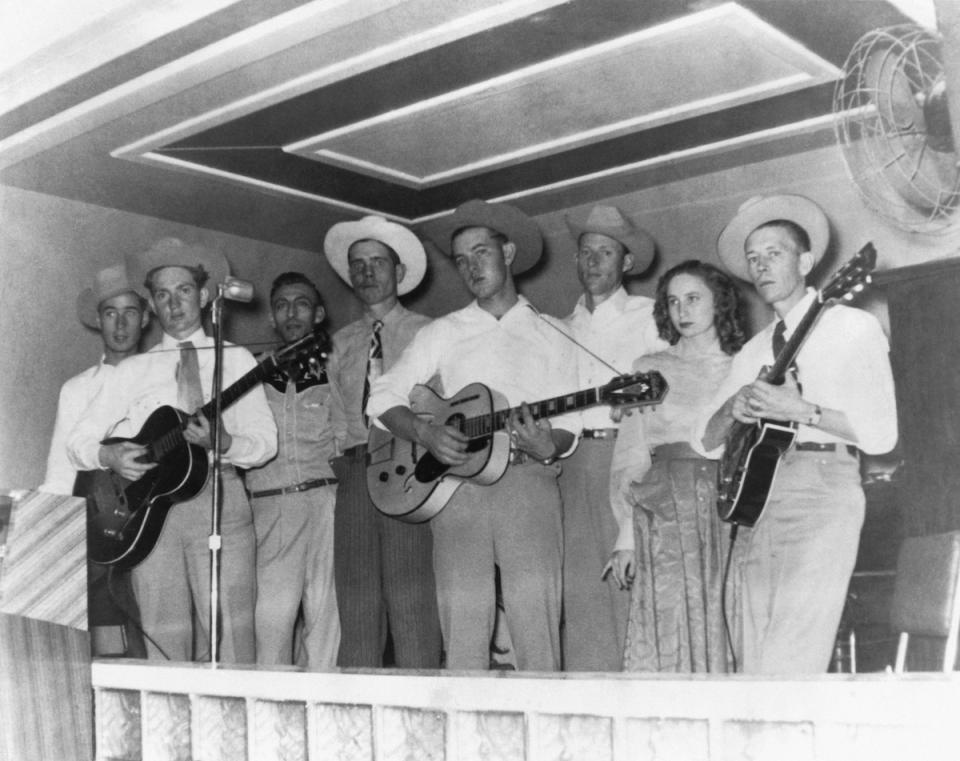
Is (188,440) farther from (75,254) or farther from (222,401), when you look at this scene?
(75,254)

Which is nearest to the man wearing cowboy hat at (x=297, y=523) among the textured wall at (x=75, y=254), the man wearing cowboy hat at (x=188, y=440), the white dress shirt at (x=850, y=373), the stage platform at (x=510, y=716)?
the man wearing cowboy hat at (x=188, y=440)

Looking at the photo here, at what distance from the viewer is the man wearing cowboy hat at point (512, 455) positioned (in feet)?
11.3

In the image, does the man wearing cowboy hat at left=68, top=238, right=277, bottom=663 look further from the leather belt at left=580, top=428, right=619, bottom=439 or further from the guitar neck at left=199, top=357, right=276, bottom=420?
the leather belt at left=580, top=428, right=619, bottom=439

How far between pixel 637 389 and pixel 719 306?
379 millimetres

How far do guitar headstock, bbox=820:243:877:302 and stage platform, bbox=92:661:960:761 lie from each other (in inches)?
49.6

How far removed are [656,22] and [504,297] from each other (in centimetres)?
104

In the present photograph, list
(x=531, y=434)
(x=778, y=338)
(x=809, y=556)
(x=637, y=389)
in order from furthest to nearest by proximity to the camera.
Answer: (x=531, y=434), (x=637, y=389), (x=778, y=338), (x=809, y=556)

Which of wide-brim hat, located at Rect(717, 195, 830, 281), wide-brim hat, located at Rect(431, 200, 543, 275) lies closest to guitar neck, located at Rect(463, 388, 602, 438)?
wide-brim hat, located at Rect(717, 195, 830, 281)

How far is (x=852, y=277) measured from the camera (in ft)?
9.58

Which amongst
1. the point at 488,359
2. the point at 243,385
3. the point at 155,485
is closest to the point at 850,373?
the point at 488,359

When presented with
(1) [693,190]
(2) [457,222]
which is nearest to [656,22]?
(2) [457,222]

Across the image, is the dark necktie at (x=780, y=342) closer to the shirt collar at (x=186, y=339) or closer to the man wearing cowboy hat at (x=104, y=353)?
the shirt collar at (x=186, y=339)

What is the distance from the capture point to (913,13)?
3445mm

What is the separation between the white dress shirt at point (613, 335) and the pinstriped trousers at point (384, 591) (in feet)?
2.58
